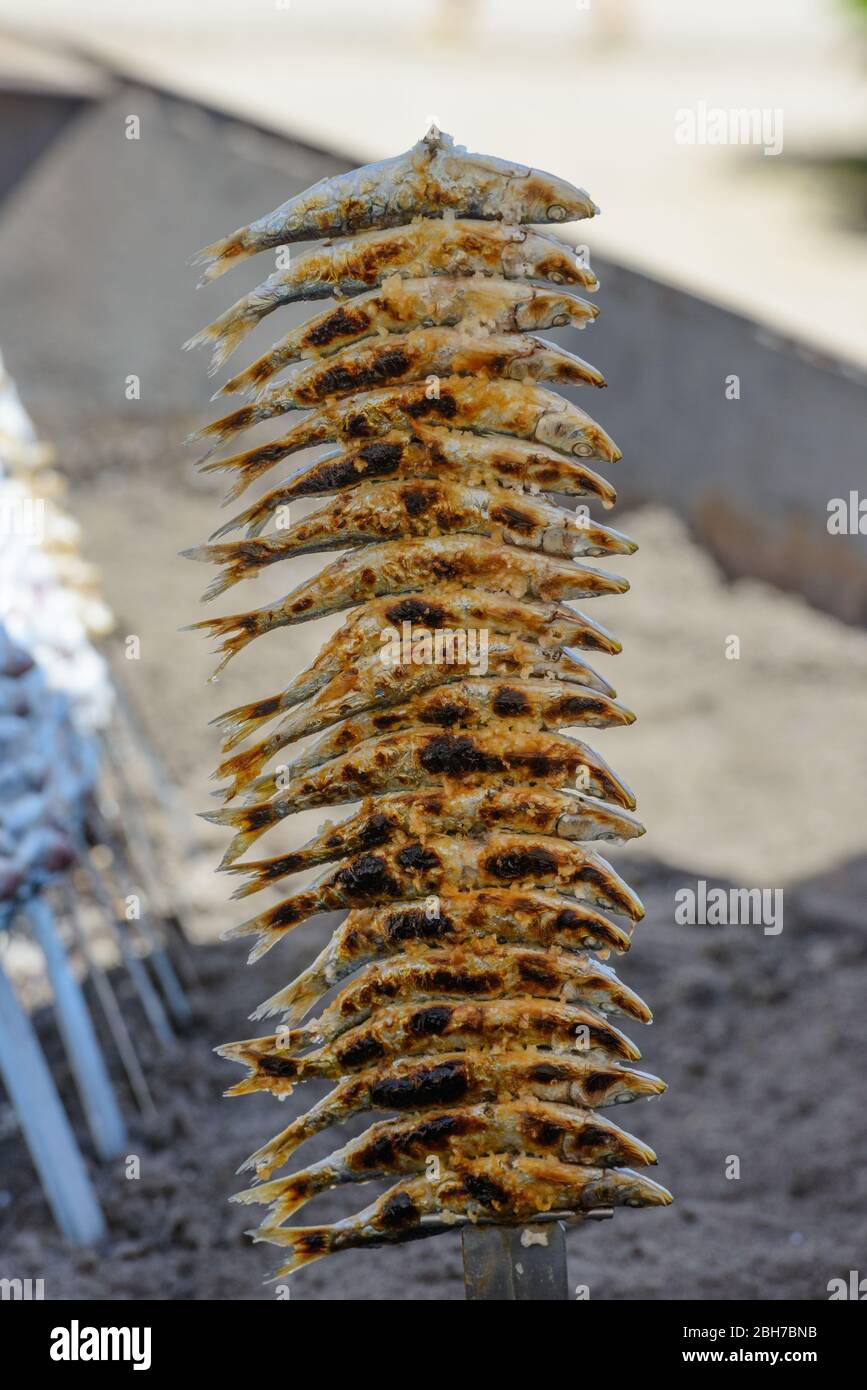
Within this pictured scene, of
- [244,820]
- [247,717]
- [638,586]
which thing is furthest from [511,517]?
[638,586]

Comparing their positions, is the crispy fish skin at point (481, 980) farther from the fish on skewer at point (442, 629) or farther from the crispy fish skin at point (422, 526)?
the crispy fish skin at point (422, 526)

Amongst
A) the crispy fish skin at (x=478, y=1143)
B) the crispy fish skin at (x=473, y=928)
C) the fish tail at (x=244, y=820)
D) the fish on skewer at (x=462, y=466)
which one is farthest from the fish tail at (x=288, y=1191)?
the fish on skewer at (x=462, y=466)

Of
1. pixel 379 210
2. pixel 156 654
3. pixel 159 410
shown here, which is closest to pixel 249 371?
pixel 379 210

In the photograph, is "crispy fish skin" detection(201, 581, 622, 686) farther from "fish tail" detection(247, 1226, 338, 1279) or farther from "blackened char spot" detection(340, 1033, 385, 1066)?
"fish tail" detection(247, 1226, 338, 1279)

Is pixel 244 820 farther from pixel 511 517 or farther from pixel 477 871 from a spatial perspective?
pixel 511 517

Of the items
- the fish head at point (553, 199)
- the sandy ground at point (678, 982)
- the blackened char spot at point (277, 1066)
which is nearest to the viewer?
the fish head at point (553, 199)

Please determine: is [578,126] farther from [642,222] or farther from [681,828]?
[681,828]
